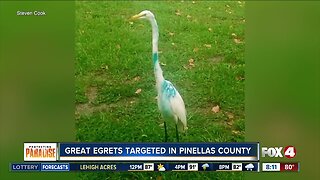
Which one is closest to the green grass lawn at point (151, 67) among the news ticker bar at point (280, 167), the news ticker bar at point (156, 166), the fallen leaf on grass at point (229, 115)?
the fallen leaf on grass at point (229, 115)

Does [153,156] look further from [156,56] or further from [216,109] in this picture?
[156,56]

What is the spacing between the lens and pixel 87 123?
10.1 feet

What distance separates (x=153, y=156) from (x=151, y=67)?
0.53 metres

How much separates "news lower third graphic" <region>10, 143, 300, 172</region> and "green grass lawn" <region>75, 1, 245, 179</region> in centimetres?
7

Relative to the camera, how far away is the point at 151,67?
310cm

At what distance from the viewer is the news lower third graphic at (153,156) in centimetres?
304

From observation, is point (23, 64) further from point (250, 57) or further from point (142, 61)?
point (250, 57)

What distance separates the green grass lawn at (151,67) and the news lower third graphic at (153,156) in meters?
0.07

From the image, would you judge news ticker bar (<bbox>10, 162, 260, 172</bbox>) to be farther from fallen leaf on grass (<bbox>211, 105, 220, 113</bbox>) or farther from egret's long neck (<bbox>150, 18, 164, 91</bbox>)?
egret's long neck (<bbox>150, 18, 164, 91</bbox>)

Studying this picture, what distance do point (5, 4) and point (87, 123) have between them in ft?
2.77

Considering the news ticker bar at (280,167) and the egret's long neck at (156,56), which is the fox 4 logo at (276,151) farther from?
the egret's long neck at (156,56)

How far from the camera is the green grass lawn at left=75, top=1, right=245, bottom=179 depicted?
307cm

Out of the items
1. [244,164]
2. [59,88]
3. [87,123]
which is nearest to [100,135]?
[87,123]

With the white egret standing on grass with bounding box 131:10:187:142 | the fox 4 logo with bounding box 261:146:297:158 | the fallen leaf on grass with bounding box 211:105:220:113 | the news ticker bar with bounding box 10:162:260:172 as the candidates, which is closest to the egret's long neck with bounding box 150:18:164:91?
the white egret standing on grass with bounding box 131:10:187:142
